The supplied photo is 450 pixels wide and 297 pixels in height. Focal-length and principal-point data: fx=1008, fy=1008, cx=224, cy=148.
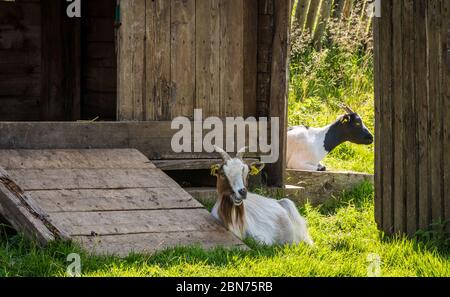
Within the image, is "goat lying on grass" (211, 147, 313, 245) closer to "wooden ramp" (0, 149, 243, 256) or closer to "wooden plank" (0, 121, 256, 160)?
"wooden ramp" (0, 149, 243, 256)

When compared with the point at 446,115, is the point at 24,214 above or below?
→ below

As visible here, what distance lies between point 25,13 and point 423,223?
7267 millimetres

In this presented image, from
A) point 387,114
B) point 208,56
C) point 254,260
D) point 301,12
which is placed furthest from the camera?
point 301,12

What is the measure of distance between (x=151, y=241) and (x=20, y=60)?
6689 millimetres

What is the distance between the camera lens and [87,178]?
9086mm

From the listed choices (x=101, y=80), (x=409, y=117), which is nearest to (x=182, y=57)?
(x=409, y=117)

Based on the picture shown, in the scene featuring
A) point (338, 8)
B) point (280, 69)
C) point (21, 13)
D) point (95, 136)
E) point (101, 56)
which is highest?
point (338, 8)

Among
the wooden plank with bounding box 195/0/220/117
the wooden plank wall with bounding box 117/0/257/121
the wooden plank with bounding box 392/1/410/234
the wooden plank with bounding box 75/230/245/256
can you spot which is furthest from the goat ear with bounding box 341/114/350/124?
the wooden plank with bounding box 75/230/245/256

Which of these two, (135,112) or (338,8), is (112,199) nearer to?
(135,112)

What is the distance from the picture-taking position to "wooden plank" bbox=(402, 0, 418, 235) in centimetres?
890

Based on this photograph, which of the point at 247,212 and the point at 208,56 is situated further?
the point at 208,56

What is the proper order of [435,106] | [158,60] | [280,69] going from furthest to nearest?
1. [280,69]
2. [158,60]
3. [435,106]

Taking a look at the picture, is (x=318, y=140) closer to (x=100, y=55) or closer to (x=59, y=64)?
(x=100, y=55)
